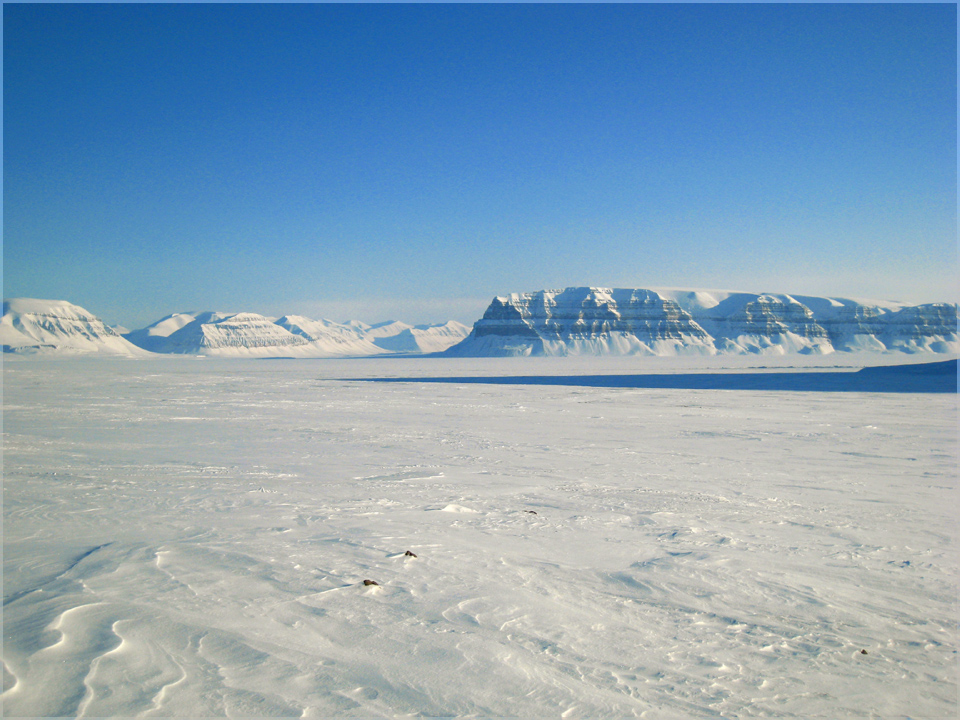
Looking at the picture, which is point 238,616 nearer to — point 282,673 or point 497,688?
point 282,673

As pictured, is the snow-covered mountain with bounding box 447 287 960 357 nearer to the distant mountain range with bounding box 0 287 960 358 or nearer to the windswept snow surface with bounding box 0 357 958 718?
the distant mountain range with bounding box 0 287 960 358

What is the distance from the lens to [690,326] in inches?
6388

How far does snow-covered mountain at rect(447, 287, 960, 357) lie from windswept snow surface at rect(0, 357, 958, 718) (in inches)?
5436

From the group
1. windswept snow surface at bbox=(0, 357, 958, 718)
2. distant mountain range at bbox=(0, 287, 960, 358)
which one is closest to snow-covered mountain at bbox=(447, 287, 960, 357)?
distant mountain range at bbox=(0, 287, 960, 358)

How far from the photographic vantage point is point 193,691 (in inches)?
122

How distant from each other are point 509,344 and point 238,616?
149m

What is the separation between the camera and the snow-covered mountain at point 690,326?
504 ft

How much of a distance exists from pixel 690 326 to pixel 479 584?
6631 inches

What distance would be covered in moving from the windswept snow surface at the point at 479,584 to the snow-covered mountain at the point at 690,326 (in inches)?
5436

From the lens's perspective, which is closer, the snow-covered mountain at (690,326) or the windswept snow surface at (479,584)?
the windswept snow surface at (479,584)

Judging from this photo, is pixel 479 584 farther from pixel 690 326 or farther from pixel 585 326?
pixel 690 326

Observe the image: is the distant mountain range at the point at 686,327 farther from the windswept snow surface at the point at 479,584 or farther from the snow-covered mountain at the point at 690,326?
the windswept snow surface at the point at 479,584

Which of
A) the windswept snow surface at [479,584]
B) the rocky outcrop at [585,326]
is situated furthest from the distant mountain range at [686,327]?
the windswept snow surface at [479,584]

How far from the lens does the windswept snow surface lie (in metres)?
3.15
